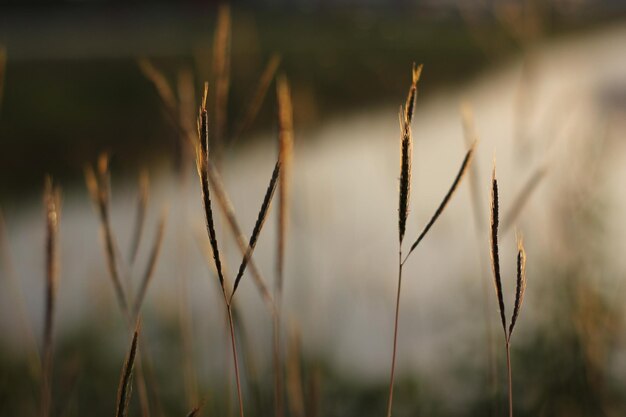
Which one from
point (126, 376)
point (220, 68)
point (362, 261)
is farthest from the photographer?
point (362, 261)

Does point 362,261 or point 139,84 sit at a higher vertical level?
point 139,84

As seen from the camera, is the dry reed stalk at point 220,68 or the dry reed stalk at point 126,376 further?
the dry reed stalk at point 220,68

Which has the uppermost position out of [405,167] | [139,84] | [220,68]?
[139,84]

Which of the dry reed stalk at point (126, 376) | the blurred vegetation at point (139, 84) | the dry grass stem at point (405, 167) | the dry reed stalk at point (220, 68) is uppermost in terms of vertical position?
the blurred vegetation at point (139, 84)

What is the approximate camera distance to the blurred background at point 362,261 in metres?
1.48

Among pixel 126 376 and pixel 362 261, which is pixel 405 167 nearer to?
pixel 126 376

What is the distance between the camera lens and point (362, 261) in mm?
3576

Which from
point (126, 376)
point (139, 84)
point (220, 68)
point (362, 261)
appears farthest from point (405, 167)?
point (139, 84)

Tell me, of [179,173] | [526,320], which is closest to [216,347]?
[526,320]

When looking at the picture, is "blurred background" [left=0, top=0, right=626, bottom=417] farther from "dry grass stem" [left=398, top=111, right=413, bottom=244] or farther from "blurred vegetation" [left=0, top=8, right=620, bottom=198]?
"blurred vegetation" [left=0, top=8, right=620, bottom=198]

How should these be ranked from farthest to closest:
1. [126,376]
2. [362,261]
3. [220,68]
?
[362,261] → [220,68] → [126,376]

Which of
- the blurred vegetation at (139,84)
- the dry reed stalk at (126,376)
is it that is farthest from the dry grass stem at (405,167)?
the blurred vegetation at (139,84)

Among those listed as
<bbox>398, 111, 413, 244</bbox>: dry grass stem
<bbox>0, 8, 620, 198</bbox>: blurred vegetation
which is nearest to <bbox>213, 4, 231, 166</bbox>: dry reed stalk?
<bbox>398, 111, 413, 244</bbox>: dry grass stem

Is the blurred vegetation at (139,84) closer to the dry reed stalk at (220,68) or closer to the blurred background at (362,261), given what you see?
the blurred background at (362,261)
